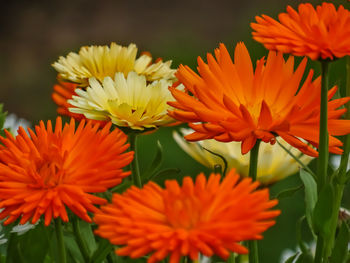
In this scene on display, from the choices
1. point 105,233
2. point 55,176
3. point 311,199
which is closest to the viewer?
point 105,233

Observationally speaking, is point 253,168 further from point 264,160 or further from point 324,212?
point 264,160

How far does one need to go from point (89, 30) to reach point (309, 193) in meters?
3.15

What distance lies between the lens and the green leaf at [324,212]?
0.60 meters

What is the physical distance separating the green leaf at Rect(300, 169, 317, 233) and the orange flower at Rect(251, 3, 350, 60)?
6.3 inches

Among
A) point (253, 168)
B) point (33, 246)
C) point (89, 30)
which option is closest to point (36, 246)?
point (33, 246)

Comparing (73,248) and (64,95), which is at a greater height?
(64,95)

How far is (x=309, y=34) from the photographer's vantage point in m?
0.59

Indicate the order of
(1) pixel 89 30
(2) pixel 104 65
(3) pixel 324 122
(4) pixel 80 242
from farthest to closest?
(1) pixel 89 30
(2) pixel 104 65
(4) pixel 80 242
(3) pixel 324 122

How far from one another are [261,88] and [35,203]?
23cm

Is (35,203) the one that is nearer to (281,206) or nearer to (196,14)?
(281,206)

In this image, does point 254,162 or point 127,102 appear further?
point 127,102

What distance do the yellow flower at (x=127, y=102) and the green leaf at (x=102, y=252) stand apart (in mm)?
108

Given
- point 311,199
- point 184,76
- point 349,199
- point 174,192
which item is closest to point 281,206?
point 349,199

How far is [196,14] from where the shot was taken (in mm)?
3807
